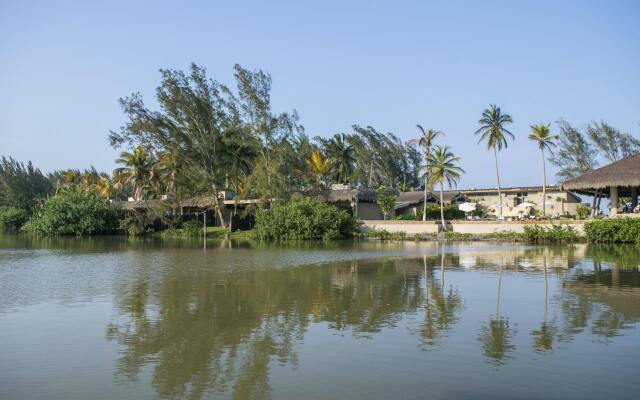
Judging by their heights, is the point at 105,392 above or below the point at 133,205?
below

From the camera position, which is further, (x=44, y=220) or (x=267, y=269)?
(x=44, y=220)

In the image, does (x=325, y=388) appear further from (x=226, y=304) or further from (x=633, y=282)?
(x=633, y=282)

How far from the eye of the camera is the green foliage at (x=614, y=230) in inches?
1172

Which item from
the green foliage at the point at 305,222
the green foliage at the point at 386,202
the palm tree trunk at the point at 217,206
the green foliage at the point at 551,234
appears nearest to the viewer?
the green foliage at the point at 551,234

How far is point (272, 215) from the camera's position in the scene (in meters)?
41.3

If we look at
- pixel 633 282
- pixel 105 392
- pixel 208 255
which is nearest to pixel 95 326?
pixel 105 392

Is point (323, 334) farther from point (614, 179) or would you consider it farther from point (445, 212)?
point (445, 212)

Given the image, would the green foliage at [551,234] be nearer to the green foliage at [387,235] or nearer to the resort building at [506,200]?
the green foliage at [387,235]

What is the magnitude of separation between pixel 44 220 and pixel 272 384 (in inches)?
1942

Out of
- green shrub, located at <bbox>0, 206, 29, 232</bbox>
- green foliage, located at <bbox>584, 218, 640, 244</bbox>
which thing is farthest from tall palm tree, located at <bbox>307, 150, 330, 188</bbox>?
green shrub, located at <bbox>0, 206, 29, 232</bbox>

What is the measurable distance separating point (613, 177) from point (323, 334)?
2694 cm

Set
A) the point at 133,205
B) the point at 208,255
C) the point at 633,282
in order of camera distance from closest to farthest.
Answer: the point at 633,282 < the point at 208,255 < the point at 133,205

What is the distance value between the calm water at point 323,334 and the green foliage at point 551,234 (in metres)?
13.7

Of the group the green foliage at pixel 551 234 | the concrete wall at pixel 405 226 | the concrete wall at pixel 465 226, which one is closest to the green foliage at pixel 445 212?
the concrete wall at pixel 405 226
